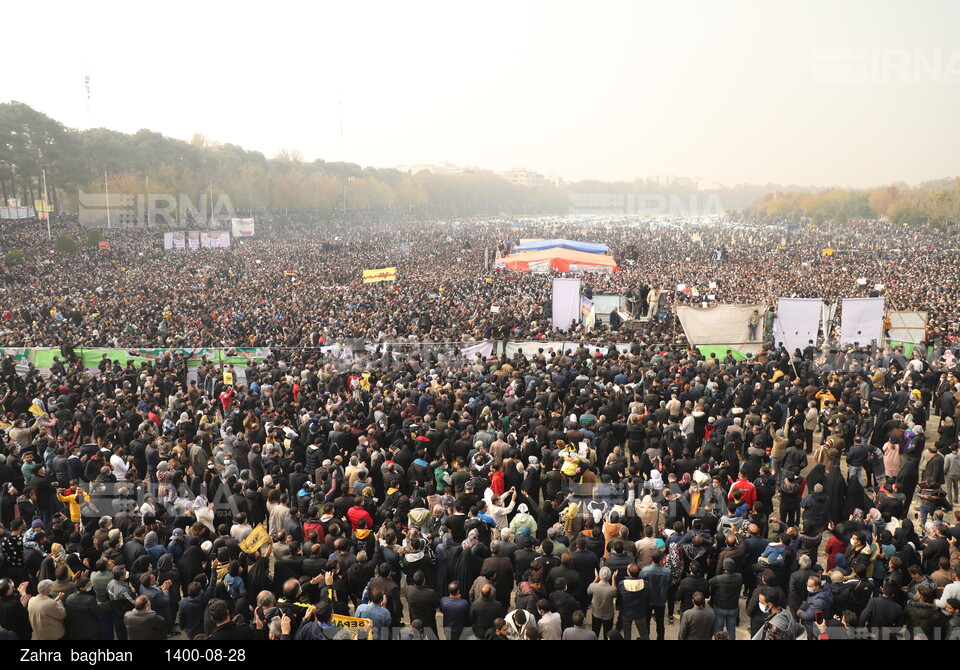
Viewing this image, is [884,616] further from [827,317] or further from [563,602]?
[827,317]

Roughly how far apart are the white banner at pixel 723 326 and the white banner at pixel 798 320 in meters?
0.53

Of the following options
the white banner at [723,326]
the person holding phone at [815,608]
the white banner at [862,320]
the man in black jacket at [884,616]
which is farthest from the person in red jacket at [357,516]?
the white banner at [862,320]

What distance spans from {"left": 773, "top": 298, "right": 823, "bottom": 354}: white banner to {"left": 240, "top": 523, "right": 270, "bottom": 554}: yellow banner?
507 inches

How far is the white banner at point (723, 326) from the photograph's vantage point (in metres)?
16.2

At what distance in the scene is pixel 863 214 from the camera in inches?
4063

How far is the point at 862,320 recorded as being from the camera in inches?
598

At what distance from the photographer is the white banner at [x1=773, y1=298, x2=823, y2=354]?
1563 cm

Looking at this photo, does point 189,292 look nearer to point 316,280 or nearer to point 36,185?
point 316,280

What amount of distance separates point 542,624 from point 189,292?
25.3 m

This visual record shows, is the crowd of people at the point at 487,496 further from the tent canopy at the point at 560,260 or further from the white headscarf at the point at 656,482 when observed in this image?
the tent canopy at the point at 560,260

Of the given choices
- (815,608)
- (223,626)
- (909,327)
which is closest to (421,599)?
(223,626)

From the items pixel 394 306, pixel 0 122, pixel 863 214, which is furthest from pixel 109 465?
pixel 863 214

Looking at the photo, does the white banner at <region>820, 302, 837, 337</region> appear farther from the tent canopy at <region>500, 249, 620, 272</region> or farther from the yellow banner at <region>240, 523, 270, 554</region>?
the yellow banner at <region>240, 523, 270, 554</region>

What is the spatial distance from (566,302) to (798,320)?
19.1 ft
